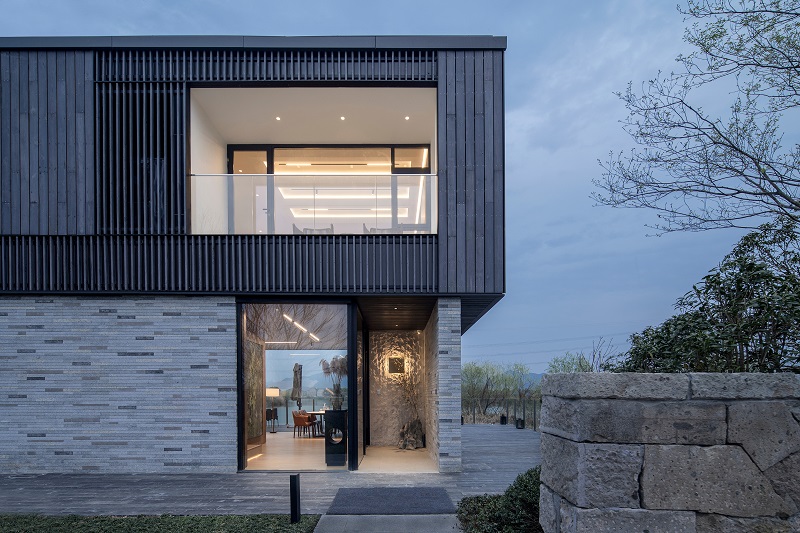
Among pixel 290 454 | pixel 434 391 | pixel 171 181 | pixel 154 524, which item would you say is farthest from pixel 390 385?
pixel 154 524

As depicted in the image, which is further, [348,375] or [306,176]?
[306,176]

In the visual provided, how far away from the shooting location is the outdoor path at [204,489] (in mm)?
8133

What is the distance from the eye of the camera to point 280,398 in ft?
37.1

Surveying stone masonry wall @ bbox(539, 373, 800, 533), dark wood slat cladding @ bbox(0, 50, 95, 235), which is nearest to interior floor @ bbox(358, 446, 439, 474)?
dark wood slat cladding @ bbox(0, 50, 95, 235)

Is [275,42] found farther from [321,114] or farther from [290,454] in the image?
[290,454]

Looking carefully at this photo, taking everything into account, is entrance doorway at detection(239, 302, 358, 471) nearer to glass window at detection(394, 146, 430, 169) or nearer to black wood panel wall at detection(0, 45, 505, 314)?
black wood panel wall at detection(0, 45, 505, 314)

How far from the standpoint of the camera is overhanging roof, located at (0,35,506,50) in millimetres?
10953

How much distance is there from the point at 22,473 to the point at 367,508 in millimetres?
6440

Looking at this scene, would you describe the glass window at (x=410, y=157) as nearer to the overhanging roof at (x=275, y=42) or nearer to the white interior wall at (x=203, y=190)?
the overhanging roof at (x=275, y=42)

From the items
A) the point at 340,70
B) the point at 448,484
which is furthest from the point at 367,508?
the point at 340,70

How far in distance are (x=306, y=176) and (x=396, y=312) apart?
11.7 ft

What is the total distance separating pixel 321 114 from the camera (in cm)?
1205

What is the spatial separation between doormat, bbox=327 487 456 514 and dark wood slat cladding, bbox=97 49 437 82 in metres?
6.68

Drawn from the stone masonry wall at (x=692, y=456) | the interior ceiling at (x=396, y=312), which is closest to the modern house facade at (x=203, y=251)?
the interior ceiling at (x=396, y=312)
